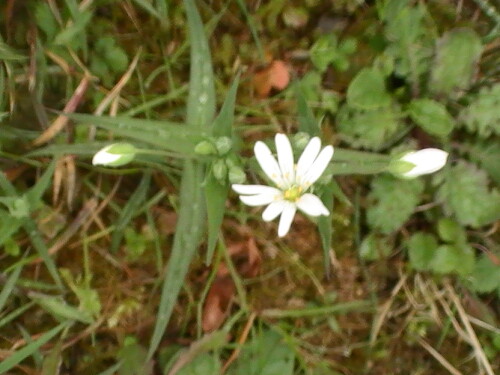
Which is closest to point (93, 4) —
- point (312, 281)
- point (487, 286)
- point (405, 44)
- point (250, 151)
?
point (250, 151)

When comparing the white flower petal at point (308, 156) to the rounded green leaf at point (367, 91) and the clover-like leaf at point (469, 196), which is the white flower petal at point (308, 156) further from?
the clover-like leaf at point (469, 196)

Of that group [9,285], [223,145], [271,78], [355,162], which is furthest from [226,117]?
[9,285]

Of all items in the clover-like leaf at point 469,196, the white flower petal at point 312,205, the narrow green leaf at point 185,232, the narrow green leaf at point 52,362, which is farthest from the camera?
the clover-like leaf at point 469,196

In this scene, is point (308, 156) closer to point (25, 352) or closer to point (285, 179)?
point (285, 179)

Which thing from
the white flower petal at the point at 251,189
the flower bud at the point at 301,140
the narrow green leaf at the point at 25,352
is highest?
the flower bud at the point at 301,140

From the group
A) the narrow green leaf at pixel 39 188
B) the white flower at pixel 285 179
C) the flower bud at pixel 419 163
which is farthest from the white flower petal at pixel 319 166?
the narrow green leaf at pixel 39 188

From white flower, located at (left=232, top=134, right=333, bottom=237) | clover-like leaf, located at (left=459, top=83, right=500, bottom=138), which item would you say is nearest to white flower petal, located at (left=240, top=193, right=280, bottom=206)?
white flower, located at (left=232, top=134, right=333, bottom=237)
